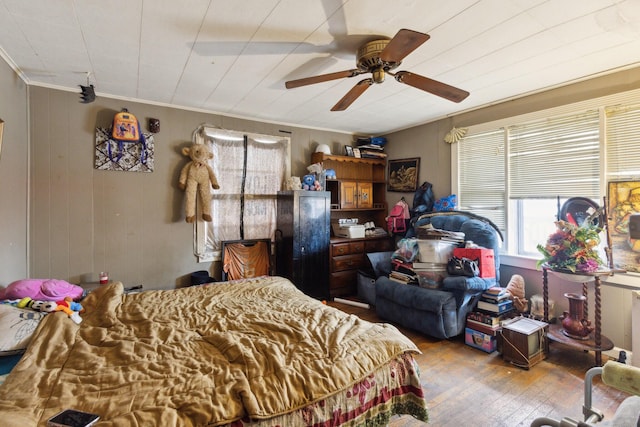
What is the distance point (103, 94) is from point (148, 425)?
3.32 meters

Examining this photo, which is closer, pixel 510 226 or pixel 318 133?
pixel 510 226

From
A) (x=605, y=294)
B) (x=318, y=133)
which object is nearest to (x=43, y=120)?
(x=318, y=133)

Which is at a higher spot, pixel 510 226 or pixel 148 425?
pixel 510 226

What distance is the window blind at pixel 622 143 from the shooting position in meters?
2.48

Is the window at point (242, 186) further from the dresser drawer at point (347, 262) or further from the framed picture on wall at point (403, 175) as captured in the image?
the framed picture on wall at point (403, 175)

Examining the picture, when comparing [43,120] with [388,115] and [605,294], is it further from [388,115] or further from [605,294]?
[605,294]

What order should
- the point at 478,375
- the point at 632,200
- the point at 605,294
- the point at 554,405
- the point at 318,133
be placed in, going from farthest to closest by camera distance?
the point at 318,133 < the point at 605,294 < the point at 632,200 < the point at 478,375 < the point at 554,405

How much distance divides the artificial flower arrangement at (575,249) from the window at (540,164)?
442 millimetres

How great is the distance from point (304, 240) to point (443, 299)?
183 centimetres

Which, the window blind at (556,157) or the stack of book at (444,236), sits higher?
the window blind at (556,157)

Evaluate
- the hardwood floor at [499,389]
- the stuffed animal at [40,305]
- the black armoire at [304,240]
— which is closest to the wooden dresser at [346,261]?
the black armoire at [304,240]

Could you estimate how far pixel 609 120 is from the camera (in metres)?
2.62

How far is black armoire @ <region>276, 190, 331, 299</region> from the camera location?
151 inches

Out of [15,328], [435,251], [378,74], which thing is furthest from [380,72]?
[15,328]
